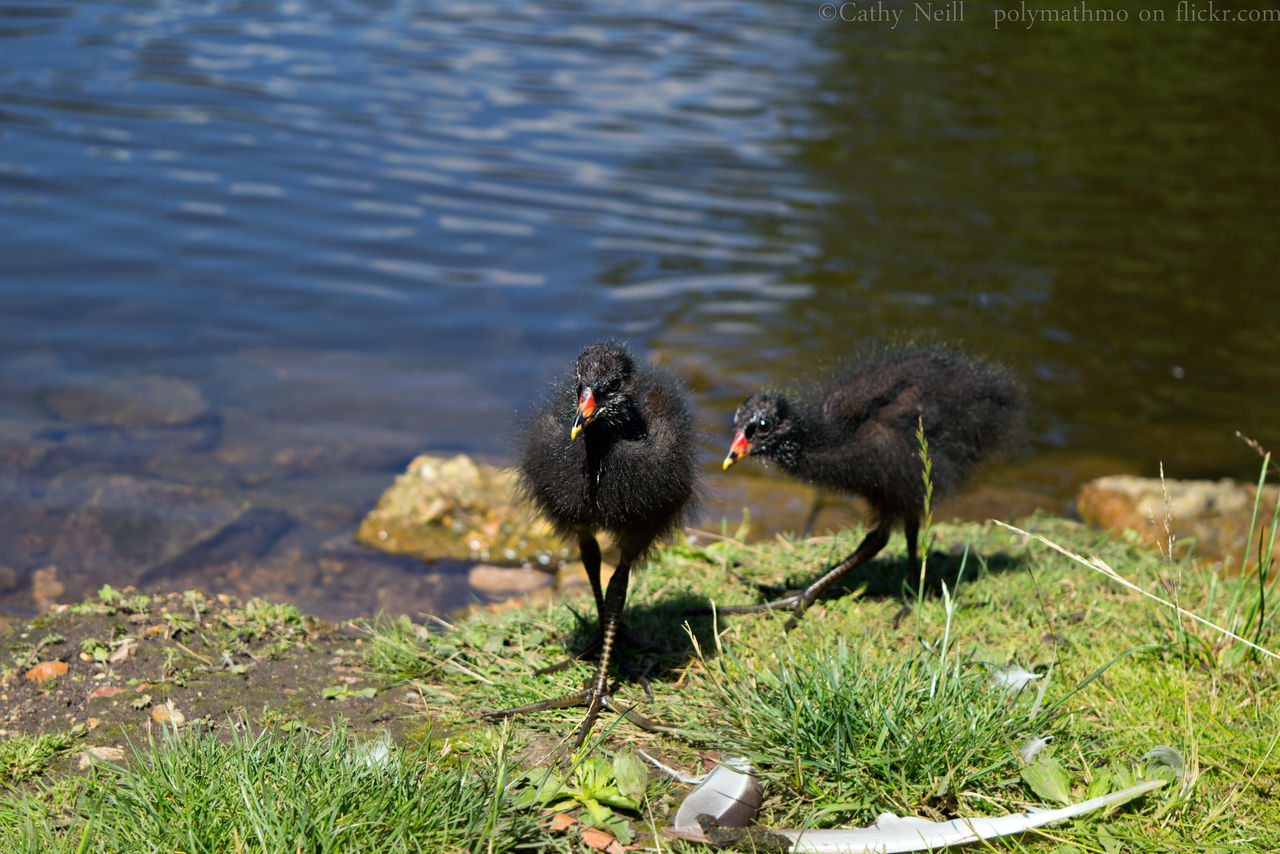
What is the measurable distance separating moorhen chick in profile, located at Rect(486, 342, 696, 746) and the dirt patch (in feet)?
2.01

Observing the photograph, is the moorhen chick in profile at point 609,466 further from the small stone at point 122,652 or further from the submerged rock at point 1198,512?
the submerged rock at point 1198,512

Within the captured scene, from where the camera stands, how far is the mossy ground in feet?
10.2

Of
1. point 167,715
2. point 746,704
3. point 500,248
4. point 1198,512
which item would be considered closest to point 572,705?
point 746,704

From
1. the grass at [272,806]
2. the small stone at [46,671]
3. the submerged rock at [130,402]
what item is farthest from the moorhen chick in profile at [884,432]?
the submerged rock at [130,402]

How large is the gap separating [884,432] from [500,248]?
7.14m

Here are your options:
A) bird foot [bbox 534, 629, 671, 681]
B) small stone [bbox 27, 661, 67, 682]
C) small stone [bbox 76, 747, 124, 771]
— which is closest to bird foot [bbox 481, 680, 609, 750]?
bird foot [bbox 534, 629, 671, 681]

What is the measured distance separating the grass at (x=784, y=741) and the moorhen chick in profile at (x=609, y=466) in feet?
1.11

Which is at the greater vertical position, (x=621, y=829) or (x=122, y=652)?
(x=122, y=652)

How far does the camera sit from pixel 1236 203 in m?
13.5

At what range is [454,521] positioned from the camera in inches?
274

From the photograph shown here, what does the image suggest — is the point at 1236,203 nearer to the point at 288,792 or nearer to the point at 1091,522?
the point at 1091,522

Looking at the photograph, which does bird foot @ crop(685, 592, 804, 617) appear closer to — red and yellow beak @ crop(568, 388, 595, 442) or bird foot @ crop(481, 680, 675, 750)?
bird foot @ crop(481, 680, 675, 750)

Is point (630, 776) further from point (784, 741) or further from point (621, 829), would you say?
point (784, 741)

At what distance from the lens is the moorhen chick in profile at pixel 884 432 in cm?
457
